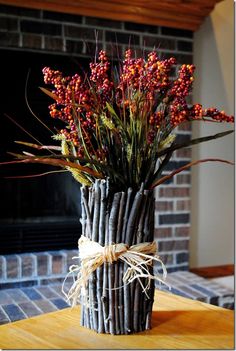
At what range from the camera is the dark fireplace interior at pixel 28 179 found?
2.39 m

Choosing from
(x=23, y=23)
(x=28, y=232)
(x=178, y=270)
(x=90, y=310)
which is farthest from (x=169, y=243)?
(x=90, y=310)

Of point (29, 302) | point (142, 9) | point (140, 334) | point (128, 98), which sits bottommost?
point (29, 302)

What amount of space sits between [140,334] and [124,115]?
1.32 feet

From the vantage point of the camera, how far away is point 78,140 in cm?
88

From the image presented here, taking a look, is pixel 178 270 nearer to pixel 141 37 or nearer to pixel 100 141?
pixel 141 37

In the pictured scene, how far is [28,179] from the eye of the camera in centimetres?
246

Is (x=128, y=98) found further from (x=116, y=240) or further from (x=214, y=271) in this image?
(x=214, y=271)

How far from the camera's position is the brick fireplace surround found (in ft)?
7.54

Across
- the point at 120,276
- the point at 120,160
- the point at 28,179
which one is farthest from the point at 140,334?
the point at 28,179

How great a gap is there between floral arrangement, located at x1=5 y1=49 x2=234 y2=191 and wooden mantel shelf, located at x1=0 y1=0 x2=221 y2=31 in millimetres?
1570

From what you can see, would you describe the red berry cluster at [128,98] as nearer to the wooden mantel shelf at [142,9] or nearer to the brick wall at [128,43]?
the brick wall at [128,43]

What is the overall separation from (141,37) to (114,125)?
181 cm

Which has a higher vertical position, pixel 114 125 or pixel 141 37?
pixel 141 37

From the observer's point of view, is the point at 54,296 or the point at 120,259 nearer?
the point at 120,259
